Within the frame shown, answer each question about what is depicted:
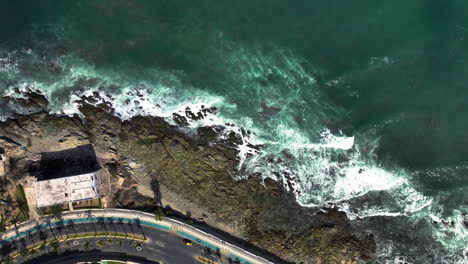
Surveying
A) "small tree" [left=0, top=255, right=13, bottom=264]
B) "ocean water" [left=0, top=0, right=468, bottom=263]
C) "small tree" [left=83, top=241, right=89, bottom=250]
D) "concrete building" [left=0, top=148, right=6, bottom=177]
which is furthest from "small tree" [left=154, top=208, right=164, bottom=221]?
"concrete building" [left=0, top=148, right=6, bottom=177]

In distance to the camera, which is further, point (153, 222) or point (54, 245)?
point (153, 222)

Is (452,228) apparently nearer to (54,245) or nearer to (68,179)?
(68,179)

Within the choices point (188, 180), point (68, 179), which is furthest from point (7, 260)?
point (188, 180)

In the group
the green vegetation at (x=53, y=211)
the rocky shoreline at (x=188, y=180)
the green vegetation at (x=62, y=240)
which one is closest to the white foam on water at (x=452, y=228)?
the rocky shoreline at (x=188, y=180)

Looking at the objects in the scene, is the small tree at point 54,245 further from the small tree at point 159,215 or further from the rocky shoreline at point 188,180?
the small tree at point 159,215

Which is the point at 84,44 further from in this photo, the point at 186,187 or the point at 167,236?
the point at 167,236

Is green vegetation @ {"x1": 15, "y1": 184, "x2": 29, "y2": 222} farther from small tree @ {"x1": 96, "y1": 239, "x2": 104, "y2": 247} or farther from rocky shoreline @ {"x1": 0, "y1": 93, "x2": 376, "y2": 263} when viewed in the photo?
small tree @ {"x1": 96, "y1": 239, "x2": 104, "y2": 247}
